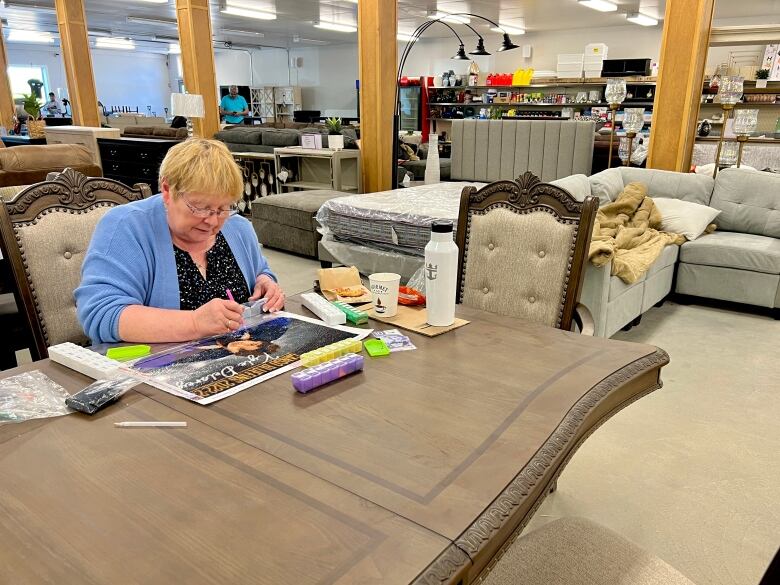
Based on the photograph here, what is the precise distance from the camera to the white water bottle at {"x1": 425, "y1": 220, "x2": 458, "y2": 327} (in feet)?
4.37

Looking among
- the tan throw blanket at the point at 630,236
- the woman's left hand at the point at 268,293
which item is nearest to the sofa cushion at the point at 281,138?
the tan throw blanket at the point at 630,236

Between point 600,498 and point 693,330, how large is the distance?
196 centimetres

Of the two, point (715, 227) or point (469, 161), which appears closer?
point (715, 227)

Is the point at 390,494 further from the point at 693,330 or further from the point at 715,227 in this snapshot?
the point at 715,227

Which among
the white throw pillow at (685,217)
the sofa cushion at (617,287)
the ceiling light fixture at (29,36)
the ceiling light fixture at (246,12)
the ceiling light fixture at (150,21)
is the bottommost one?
the sofa cushion at (617,287)

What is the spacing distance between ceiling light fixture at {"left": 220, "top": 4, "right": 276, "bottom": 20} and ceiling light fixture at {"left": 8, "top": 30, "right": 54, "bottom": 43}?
6658 mm

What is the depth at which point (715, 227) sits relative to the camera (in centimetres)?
420

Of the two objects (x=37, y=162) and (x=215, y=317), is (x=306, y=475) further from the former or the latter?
(x=37, y=162)

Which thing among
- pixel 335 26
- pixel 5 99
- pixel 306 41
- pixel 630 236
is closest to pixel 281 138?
pixel 630 236

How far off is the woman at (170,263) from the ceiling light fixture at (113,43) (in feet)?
50.3

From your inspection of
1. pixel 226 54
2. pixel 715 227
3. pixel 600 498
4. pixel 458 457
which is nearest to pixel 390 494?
pixel 458 457

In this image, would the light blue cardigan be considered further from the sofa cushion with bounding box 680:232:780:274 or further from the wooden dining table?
the sofa cushion with bounding box 680:232:780:274

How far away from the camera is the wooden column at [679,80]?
13.8ft

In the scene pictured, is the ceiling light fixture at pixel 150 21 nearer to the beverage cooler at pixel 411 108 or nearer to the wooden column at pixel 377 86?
the beverage cooler at pixel 411 108
